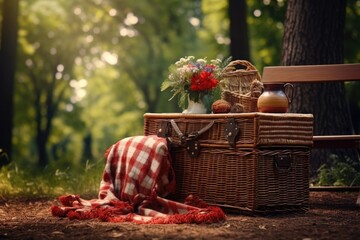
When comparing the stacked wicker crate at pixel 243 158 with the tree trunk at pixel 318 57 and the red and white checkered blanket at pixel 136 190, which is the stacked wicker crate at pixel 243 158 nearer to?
the red and white checkered blanket at pixel 136 190

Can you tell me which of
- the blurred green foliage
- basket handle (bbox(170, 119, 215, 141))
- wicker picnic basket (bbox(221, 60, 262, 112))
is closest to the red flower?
wicker picnic basket (bbox(221, 60, 262, 112))

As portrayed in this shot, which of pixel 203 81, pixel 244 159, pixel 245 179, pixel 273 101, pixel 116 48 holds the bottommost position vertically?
pixel 245 179

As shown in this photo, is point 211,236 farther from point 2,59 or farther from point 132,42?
point 132,42

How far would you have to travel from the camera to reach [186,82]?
6.41 metres

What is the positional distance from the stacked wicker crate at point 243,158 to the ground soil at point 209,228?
188 millimetres

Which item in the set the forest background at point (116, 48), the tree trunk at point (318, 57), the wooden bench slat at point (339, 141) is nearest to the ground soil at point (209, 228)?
the wooden bench slat at point (339, 141)

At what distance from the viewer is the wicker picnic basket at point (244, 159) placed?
220 inches

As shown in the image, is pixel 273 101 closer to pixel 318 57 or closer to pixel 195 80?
pixel 195 80

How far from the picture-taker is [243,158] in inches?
222

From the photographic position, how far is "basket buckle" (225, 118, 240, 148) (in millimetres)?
5633

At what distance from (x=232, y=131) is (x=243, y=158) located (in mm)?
255

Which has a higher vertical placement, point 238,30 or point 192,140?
point 238,30

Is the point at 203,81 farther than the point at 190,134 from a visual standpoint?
Yes

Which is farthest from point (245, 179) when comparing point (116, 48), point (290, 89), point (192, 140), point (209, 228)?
point (116, 48)
